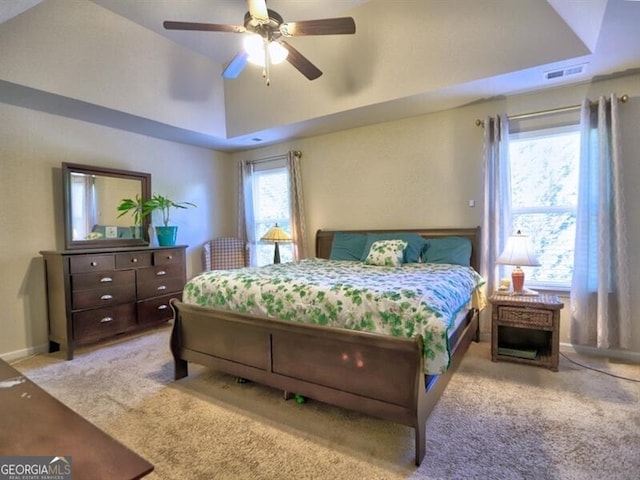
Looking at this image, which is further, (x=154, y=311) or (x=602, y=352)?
(x=154, y=311)

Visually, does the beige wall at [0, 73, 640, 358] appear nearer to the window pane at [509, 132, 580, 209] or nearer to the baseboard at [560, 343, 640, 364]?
the baseboard at [560, 343, 640, 364]

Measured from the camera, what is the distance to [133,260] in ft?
12.6

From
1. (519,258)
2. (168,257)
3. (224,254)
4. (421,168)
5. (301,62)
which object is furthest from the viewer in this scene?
(224,254)

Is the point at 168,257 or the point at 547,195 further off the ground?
the point at 547,195

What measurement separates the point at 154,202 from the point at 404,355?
12.2 feet

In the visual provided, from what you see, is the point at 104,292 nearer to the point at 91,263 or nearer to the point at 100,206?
the point at 91,263

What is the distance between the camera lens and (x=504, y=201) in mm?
3408

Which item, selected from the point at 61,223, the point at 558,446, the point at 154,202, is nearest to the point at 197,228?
the point at 154,202

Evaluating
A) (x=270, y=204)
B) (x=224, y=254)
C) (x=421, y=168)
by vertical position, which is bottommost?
(x=224, y=254)

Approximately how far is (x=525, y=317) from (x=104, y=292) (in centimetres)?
416

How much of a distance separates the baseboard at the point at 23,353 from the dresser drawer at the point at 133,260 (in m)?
1.10

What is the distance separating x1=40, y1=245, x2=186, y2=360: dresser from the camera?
329 cm

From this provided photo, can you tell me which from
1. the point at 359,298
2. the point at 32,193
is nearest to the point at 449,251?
the point at 359,298

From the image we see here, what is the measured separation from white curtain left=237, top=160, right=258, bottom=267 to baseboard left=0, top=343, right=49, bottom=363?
2.76 meters
